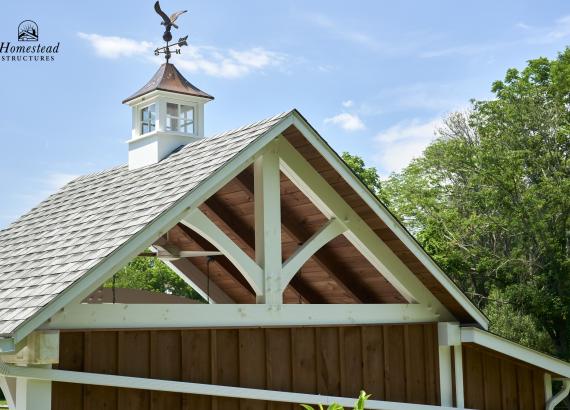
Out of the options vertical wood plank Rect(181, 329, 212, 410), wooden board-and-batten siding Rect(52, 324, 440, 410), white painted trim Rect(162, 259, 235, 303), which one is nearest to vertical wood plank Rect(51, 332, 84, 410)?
wooden board-and-batten siding Rect(52, 324, 440, 410)

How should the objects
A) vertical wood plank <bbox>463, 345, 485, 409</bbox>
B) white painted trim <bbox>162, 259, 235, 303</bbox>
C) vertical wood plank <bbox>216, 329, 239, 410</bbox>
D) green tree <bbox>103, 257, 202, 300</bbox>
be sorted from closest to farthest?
1. vertical wood plank <bbox>216, 329, 239, 410</bbox>
2. vertical wood plank <bbox>463, 345, 485, 409</bbox>
3. white painted trim <bbox>162, 259, 235, 303</bbox>
4. green tree <bbox>103, 257, 202, 300</bbox>

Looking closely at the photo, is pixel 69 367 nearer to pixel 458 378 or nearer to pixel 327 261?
pixel 327 261

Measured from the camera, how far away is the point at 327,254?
895 centimetres

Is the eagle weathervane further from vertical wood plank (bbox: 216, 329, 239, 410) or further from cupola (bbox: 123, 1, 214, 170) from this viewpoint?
vertical wood plank (bbox: 216, 329, 239, 410)

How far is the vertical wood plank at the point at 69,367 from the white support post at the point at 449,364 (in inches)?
153

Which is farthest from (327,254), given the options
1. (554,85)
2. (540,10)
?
(540,10)

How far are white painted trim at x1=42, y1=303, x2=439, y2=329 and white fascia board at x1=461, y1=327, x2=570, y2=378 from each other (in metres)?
0.41

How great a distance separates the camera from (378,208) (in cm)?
753

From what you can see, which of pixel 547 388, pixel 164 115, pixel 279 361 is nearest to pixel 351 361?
pixel 279 361

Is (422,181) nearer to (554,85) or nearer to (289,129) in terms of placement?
→ (554,85)

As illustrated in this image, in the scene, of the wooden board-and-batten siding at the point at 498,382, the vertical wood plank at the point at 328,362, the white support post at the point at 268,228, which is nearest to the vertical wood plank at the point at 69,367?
the white support post at the point at 268,228

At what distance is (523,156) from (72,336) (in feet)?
65.7

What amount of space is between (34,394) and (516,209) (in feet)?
63.8

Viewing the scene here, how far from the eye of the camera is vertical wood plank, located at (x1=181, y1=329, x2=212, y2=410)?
673cm
